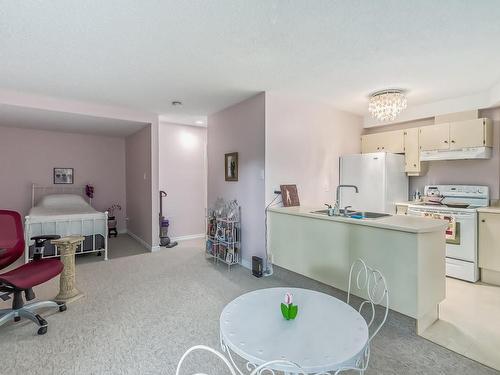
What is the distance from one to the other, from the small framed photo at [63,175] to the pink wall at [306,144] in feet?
15.1

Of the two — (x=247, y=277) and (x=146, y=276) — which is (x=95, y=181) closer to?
(x=146, y=276)

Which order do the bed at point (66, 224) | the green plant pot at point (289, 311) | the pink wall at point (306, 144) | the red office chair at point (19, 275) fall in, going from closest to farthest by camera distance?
the green plant pot at point (289, 311) < the red office chair at point (19, 275) < the pink wall at point (306, 144) < the bed at point (66, 224)

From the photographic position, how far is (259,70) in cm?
281

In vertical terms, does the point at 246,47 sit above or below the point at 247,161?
above

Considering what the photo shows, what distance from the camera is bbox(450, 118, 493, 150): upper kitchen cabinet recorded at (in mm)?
3453

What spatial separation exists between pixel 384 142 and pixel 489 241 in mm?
1951

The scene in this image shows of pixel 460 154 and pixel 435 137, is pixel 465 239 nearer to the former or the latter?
pixel 460 154

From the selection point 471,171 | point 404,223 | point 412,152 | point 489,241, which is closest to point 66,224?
point 404,223

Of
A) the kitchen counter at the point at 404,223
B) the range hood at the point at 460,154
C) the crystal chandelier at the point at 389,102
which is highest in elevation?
the crystal chandelier at the point at 389,102

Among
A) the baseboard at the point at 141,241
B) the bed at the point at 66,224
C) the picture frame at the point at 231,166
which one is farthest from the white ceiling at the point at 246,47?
the baseboard at the point at 141,241

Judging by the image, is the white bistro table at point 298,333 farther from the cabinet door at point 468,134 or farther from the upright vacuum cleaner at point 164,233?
the upright vacuum cleaner at point 164,233

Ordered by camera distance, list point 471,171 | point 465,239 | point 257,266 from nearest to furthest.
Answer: point 465,239 → point 257,266 → point 471,171

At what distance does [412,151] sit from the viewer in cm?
409

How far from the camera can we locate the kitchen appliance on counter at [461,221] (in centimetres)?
325
